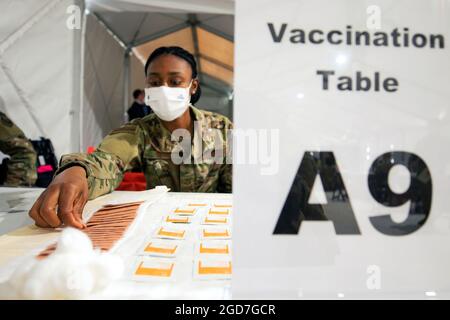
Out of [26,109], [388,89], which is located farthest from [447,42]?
[26,109]

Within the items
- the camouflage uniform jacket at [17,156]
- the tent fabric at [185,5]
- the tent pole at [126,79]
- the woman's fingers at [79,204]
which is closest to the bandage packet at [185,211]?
the woman's fingers at [79,204]

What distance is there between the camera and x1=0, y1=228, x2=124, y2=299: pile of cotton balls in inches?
9.2

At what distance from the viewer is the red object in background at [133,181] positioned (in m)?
1.08

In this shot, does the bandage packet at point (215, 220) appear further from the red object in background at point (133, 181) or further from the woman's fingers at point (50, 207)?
the red object in background at point (133, 181)

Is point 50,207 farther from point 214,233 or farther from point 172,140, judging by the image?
point 172,140

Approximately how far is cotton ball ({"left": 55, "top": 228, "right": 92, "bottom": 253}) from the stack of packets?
0.06m

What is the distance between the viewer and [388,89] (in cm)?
26

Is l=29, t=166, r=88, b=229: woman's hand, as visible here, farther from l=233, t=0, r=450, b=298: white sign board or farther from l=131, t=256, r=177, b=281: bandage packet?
l=233, t=0, r=450, b=298: white sign board

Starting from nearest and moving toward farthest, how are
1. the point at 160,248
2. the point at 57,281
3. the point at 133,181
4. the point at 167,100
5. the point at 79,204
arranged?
the point at 57,281, the point at 160,248, the point at 79,204, the point at 167,100, the point at 133,181

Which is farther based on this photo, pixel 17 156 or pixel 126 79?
pixel 126 79

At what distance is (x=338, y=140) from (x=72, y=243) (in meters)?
0.22

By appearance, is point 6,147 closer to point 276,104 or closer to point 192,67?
point 192,67

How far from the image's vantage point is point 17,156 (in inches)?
54.5

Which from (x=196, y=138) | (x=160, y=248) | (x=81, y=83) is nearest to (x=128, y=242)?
(x=160, y=248)
